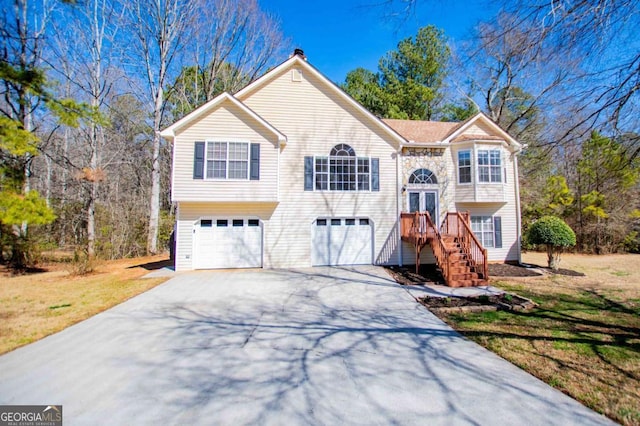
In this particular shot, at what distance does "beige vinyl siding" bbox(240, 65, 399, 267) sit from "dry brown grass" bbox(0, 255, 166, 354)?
16.1 ft

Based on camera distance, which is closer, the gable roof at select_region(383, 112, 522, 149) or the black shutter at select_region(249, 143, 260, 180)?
Answer: the black shutter at select_region(249, 143, 260, 180)

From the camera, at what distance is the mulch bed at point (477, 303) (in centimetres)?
615

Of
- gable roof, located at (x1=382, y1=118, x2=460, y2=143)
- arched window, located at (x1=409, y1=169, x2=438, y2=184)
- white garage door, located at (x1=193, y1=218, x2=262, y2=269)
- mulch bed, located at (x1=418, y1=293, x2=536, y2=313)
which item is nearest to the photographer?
mulch bed, located at (x1=418, y1=293, x2=536, y2=313)

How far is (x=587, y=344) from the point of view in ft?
14.3

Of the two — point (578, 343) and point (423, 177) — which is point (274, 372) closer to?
point (578, 343)

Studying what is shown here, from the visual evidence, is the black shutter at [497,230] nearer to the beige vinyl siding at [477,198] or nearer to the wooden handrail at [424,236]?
the beige vinyl siding at [477,198]

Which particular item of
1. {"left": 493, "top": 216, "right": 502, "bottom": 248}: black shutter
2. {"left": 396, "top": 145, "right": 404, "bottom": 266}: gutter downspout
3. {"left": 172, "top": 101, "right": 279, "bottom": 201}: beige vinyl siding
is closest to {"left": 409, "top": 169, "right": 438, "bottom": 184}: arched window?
{"left": 396, "top": 145, "right": 404, "bottom": 266}: gutter downspout

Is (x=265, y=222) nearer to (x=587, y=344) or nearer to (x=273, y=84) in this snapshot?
(x=273, y=84)

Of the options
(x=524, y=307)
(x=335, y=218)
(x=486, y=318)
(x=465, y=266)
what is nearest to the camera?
(x=486, y=318)

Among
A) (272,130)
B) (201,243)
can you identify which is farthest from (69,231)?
(272,130)

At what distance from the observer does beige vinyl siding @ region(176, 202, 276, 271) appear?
410 inches

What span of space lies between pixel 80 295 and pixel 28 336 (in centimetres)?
296

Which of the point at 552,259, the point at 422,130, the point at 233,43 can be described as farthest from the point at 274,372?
the point at 233,43

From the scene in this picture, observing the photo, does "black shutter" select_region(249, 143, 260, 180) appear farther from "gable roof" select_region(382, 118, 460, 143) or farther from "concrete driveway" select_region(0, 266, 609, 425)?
"gable roof" select_region(382, 118, 460, 143)
